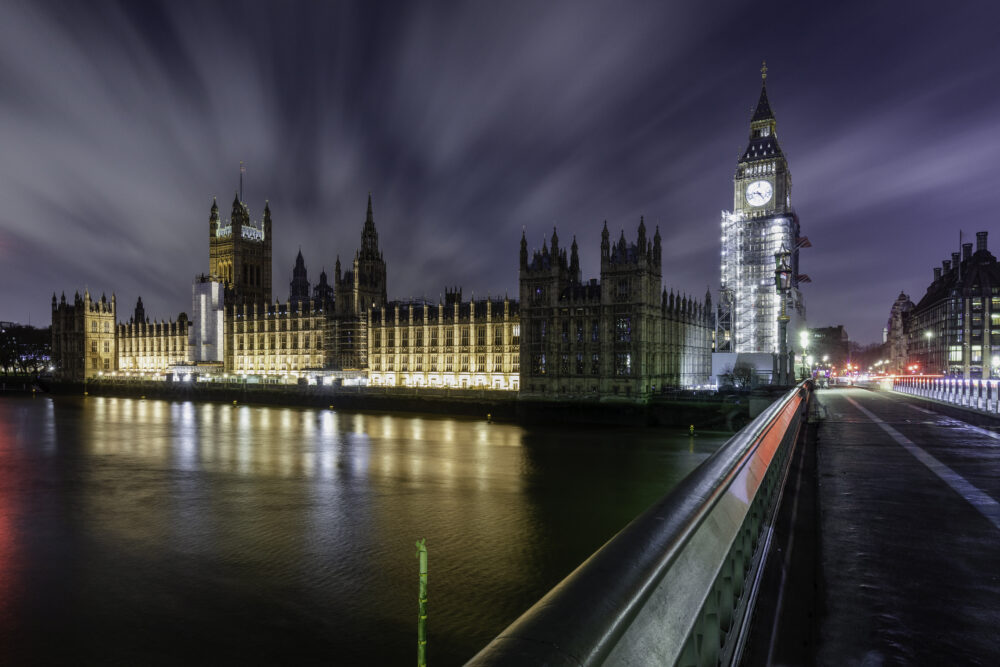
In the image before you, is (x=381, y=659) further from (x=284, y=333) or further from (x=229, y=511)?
(x=284, y=333)

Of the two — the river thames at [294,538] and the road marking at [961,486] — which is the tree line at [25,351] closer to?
the river thames at [294,538]

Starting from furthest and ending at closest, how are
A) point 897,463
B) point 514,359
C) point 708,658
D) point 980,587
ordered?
point 514,359, point 897,463, point 980,587, point 708,658

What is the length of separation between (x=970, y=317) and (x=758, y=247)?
47.6 m

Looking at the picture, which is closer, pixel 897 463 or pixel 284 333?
pixel 897 463

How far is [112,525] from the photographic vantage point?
22.7 metres

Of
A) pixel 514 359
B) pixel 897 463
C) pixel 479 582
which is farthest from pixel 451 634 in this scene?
pixel 514 359

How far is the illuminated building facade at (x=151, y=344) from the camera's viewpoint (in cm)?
11044

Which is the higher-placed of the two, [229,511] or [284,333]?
[284,333]

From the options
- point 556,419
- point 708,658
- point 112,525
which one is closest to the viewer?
point 708,658

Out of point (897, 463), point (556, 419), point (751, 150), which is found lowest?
point (556, 419)

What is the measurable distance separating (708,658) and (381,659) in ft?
39.9

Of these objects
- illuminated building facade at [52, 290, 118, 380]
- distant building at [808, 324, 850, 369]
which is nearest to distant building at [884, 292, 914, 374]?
distant building at [808, 324, 850, 369]

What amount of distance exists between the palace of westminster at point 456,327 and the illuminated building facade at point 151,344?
285mm

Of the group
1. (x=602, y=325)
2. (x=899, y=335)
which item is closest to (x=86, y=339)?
(x=602, y=325)
